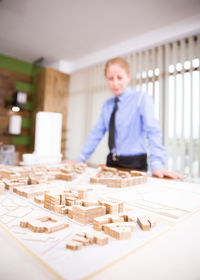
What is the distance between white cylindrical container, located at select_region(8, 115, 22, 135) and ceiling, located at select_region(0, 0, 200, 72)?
4.37ft

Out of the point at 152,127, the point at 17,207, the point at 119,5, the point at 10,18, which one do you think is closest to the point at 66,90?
the point at 10,18

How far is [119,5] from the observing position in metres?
2.63

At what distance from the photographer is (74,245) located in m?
0.38

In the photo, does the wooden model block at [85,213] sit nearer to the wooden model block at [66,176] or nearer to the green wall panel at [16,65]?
the wooden model block at [66,176]

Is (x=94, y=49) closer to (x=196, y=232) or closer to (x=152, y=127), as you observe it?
(x=152, y=127)

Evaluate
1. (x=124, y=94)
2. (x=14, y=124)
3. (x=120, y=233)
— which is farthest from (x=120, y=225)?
(x=14, y=124)

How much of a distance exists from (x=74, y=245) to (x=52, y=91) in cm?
422

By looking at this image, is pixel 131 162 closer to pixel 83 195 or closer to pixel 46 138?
pixel 46 138

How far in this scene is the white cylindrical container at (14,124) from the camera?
419cm

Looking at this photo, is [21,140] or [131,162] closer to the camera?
[131,162]

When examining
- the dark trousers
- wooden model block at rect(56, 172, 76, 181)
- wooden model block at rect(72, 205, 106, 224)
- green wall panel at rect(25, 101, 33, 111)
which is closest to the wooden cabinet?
green wall panel at rect(25, 101, 33, 111)

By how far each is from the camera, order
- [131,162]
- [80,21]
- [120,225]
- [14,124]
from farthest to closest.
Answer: [14,124], [80,21], [131,162], [120,225]

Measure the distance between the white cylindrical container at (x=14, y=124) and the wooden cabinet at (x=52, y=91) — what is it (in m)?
0.46

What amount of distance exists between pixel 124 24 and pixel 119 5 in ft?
1.45
